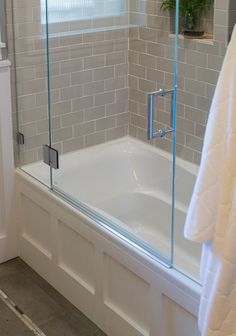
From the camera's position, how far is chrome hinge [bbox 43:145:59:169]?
2.69 m

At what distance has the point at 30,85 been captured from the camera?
2725mm

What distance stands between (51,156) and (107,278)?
2.27ft

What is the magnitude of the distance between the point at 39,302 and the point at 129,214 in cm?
58

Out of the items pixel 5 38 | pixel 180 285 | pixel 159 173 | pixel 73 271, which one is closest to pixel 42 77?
pixel 5 38

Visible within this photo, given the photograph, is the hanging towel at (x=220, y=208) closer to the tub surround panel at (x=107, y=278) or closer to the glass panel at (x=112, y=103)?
the tub surround panel at (x=107, y=278)

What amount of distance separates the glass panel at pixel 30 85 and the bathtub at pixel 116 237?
59 mm

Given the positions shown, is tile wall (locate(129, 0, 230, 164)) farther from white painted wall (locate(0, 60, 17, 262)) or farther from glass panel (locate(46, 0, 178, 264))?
white painted wall (locate(0, 60, 17, 262))

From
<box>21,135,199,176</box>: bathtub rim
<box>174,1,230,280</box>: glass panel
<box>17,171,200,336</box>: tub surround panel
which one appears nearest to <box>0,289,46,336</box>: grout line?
<box>17,171,200,336</box>: tub surround panel

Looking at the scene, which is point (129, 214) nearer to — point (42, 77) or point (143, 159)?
point (143, 159)

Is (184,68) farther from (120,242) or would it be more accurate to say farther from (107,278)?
(107,278)

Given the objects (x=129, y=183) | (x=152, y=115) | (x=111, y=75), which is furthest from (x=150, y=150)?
(x=152, y=115)

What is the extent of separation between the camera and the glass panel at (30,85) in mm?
2656

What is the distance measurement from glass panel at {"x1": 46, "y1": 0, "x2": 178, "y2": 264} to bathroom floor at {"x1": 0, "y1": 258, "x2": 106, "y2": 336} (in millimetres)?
472

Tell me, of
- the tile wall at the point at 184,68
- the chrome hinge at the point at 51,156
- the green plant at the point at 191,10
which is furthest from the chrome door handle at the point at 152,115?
the chrome hinge at the point at 51,156
